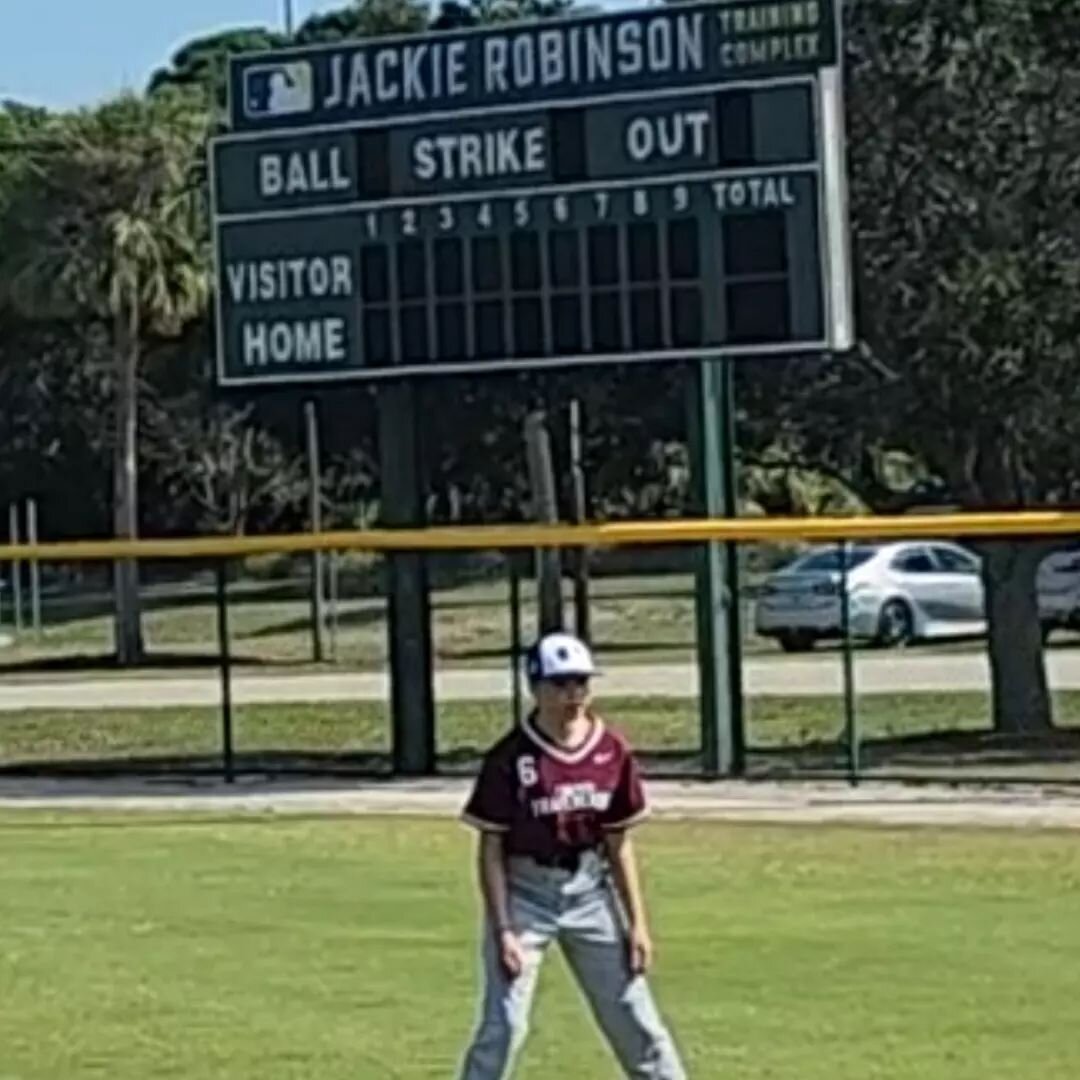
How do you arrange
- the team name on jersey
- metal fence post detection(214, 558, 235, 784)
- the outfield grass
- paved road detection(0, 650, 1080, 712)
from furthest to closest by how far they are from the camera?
paved road detection(0, 650, 1080, 712) → the outfield grass → metal fence post detection(214, 558, 235, 784) → the team name on jersey

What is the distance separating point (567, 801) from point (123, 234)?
45799 millimetres

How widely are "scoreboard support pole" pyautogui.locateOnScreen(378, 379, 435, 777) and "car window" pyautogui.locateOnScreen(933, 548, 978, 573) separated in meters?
16.6

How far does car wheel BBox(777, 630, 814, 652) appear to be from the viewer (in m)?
39.3

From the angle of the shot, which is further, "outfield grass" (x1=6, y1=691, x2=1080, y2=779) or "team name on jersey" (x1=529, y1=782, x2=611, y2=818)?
"outfield grass" (x1=6, y1=691, x2=1080, y2=779)

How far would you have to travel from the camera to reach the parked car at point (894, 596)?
3931cm

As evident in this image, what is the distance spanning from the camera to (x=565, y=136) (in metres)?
27.2

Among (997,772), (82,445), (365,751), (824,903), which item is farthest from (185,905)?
(82,445)

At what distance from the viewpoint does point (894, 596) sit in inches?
1692

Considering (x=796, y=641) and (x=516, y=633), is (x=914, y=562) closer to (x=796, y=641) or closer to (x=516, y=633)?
(x=796, y=641)

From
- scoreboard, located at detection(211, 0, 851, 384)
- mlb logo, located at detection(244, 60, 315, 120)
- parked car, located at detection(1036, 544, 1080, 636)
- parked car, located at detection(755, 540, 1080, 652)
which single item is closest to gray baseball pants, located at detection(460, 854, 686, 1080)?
scoreboard, located at detection(211, 0, 851, 384)

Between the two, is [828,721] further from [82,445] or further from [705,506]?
[82,445]

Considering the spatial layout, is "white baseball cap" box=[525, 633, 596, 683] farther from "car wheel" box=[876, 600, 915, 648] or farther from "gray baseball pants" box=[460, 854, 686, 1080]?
"car wheel" box=[876, 600, 915, 648]

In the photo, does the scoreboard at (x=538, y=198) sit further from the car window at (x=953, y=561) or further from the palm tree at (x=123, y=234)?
the palm tree at (x=123, y=234)

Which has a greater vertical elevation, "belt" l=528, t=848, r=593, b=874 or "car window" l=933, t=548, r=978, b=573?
"car window" l=933, t=548, r=978, b=573
